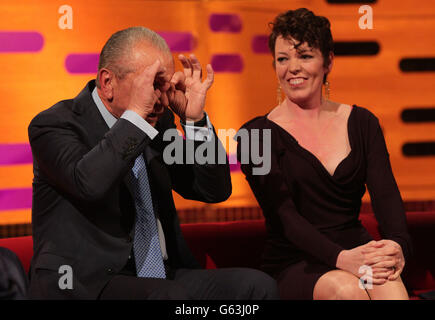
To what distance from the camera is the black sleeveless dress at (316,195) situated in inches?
79.6

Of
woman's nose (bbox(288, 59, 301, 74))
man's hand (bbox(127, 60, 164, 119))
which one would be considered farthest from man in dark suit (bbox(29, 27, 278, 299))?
woman's nose (bbox(288, 59, 301, 74))

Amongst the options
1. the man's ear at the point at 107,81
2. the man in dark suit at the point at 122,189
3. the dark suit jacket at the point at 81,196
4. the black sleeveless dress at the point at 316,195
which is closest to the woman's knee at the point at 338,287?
the black sleeveless dress at the point at 316,195

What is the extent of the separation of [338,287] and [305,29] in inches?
36.2

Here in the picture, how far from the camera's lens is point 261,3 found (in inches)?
108

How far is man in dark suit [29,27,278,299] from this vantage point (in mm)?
1501

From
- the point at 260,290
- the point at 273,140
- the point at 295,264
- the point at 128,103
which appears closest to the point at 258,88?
the point at 273,140

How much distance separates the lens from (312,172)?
2.07 metres

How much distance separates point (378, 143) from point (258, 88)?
80 centimetres

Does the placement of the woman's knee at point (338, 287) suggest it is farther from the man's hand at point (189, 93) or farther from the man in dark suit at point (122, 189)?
the man's hand at point (189, 93)

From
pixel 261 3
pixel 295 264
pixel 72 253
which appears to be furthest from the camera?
pixel 261 3

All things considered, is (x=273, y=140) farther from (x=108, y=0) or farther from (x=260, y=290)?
(x=108, y=0)

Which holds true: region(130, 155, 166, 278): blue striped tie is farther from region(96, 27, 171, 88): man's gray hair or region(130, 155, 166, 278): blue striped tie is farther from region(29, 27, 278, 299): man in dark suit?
region(96, 27, 171, 88): man's gray hair

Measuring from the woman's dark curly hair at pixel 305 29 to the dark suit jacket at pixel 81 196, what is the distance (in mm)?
606

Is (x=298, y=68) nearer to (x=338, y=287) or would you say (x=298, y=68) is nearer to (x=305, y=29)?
(x=305, y=29)
